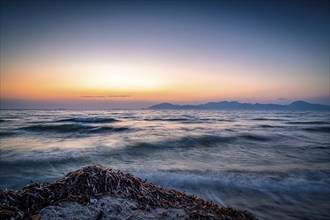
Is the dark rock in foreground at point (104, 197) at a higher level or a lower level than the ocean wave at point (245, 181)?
higher

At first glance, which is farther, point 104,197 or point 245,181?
point 245,181

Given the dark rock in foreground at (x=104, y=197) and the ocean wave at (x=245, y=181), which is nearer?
the dark rock in foreground at (x=104, y=197)

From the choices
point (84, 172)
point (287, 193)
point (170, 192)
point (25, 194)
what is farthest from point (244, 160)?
point (25, 194)

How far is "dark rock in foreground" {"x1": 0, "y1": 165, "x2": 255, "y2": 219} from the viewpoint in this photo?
2691 mm

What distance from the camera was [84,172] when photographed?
3.28 m

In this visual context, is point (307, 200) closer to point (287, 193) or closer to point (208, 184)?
point (287, 193)

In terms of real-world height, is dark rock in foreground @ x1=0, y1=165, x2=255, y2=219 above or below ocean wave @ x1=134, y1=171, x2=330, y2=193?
above

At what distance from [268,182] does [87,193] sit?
556cm

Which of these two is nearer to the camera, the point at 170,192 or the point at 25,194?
the point at 25,194

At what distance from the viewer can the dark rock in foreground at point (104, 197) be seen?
269cm

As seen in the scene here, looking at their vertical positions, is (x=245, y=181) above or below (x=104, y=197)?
below

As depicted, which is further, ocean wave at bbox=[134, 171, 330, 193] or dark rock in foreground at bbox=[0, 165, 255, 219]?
ocean wave at bbox=[134, 171, 330, 193]

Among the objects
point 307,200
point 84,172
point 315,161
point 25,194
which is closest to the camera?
point 25,194

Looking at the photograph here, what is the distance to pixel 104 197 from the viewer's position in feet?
9.62
